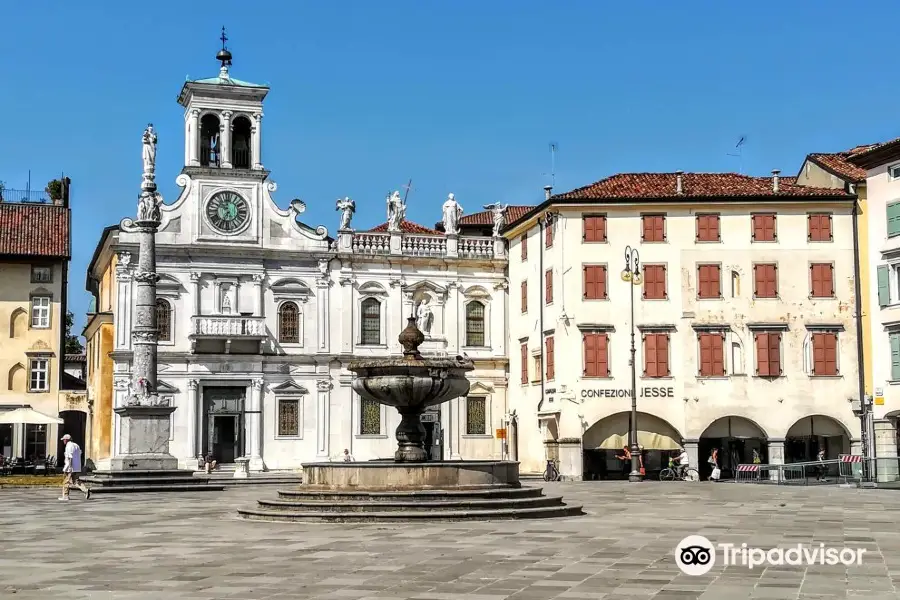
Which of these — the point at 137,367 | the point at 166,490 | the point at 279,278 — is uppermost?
the point at 279,278

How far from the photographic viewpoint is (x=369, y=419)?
178ft

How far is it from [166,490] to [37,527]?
45.8 feet

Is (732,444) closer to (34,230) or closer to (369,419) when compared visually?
(369,419)

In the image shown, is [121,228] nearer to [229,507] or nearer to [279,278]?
[279,278]

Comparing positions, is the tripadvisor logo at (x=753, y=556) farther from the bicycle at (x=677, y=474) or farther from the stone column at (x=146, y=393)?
the bicycle at (x=677, y=474)

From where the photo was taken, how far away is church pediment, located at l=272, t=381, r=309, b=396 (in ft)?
174

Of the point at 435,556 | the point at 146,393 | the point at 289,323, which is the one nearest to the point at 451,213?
the point at 289,323

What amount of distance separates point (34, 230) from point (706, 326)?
3278 cm

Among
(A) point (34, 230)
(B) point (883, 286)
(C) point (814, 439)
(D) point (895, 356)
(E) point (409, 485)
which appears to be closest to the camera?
(E) point (409, 485)

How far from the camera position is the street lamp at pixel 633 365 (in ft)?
146

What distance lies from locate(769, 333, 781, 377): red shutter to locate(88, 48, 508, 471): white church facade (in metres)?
12.7

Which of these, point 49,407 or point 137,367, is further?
point 49,407

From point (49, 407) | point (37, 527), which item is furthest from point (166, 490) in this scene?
point (49, 407)

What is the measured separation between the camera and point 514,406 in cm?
5425
